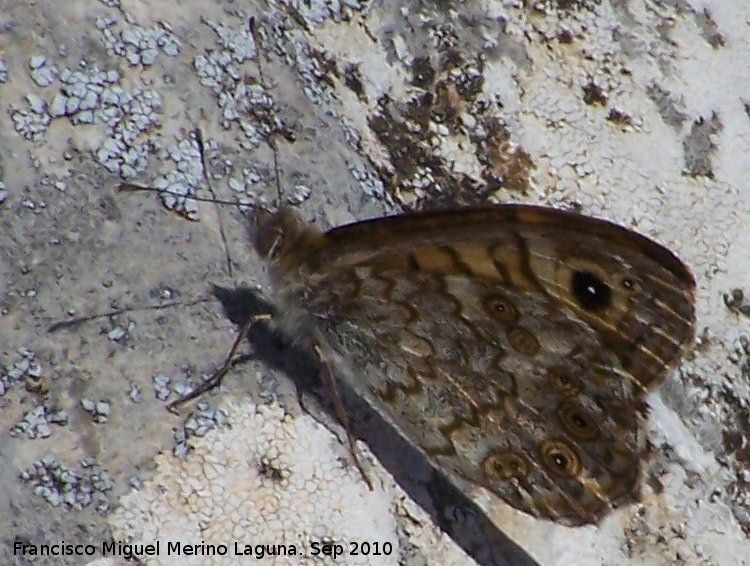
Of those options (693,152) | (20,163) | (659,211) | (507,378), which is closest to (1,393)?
(20,163)

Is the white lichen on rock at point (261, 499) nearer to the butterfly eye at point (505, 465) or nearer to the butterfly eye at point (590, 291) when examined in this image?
the butterfly eye at point (505, 465)

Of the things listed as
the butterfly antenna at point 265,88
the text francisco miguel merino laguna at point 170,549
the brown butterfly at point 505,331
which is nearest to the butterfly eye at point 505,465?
the brown butterfly at point 505,331

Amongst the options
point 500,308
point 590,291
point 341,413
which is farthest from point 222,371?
point 590,291

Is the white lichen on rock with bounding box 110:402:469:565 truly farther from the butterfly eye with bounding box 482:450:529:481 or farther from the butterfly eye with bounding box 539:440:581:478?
the butterfly eye with bounding box 539:440:581:478

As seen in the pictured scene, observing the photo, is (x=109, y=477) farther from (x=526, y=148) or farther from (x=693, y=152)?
(x=693, y=152)

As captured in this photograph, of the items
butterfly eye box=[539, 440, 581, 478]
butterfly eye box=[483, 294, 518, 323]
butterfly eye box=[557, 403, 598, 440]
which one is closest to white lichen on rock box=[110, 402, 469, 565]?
butterfly eye box=[539, 440, 581, 478]

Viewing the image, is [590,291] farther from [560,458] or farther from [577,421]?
[560,458]
